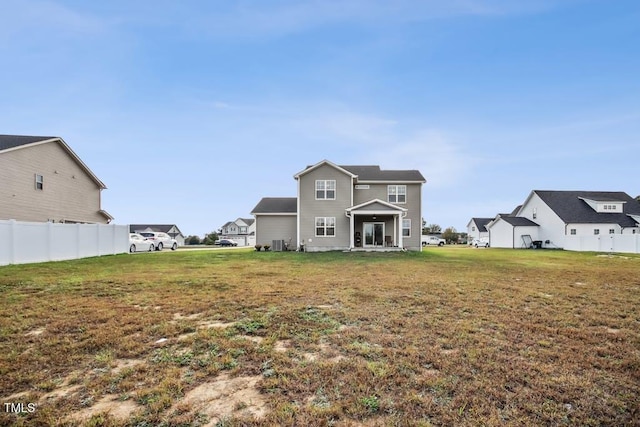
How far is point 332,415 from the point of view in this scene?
2.62 m

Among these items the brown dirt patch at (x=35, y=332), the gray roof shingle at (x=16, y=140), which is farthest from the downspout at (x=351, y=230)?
the gray roof shingle at (x=16, y=140)

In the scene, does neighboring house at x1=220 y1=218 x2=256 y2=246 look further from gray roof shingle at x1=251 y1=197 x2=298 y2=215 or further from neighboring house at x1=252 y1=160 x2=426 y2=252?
neighboring house at x1=252 y1=160 x2=426 y2=252

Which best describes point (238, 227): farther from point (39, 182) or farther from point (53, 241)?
point (53, 241)

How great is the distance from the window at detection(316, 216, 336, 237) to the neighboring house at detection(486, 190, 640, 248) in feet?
74.3

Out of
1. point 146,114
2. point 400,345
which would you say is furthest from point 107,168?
point 400,345

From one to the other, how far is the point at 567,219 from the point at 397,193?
1913 centimetres

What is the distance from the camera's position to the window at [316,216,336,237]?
77.2 ft

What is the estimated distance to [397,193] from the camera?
80.8 feet

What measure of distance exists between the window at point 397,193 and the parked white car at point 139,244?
66.5 ft

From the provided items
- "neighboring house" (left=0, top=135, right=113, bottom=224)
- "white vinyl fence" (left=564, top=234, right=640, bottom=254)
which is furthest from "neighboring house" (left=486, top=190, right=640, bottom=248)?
Answer: "neighboring house" (left=0, top=135, right=113, bottom=224)

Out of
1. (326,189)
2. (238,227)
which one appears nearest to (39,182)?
(326,189)

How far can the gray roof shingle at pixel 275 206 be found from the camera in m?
24.8

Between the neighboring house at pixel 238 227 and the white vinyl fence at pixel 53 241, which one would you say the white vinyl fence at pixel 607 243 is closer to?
the white vinyl fence at pixel 53 241

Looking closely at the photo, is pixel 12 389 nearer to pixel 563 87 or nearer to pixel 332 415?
pixel 332 415
